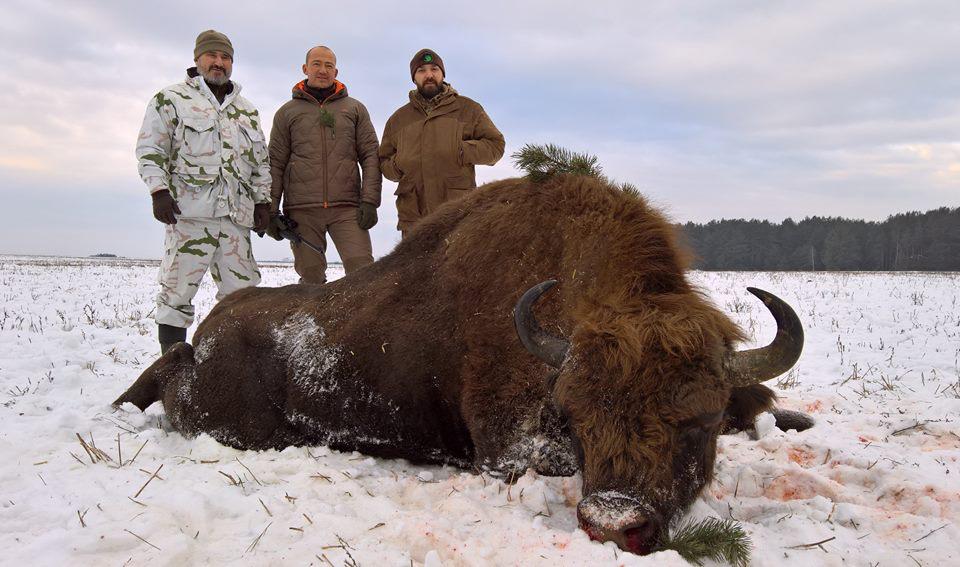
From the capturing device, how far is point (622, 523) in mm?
2381

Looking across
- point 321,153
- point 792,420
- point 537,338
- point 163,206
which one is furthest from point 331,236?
point 792,420

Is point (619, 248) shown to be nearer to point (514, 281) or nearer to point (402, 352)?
point (514, 281)

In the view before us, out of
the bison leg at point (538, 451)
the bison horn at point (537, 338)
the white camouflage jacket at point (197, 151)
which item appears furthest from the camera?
the white camouflage jacket at point (197, 151)

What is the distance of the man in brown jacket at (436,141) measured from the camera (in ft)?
21.2

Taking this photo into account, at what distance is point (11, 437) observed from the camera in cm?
378

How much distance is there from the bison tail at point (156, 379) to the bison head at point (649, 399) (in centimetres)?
354

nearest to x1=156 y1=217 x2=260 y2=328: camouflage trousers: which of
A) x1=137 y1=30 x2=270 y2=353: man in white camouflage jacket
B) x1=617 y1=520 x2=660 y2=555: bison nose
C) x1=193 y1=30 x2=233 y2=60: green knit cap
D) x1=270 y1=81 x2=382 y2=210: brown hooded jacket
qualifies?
x1=137 y1=30 x2=270 y2=353: man in white camouflage jacket

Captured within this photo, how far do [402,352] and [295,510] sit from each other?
4.98ft

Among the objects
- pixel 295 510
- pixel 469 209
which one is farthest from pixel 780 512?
pixel 469 209

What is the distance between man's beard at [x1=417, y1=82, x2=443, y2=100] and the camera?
256 inches

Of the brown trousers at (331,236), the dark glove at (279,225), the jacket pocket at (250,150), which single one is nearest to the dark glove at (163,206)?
the jacket pocket at (250,150)

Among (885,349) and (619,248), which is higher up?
(619,248)

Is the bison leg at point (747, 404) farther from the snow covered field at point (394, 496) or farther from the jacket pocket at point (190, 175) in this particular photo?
the jacket pocket at point (190, 175)

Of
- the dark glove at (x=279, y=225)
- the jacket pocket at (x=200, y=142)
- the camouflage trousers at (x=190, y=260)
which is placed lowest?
the camouflage trousers at (x=190, y=260)
